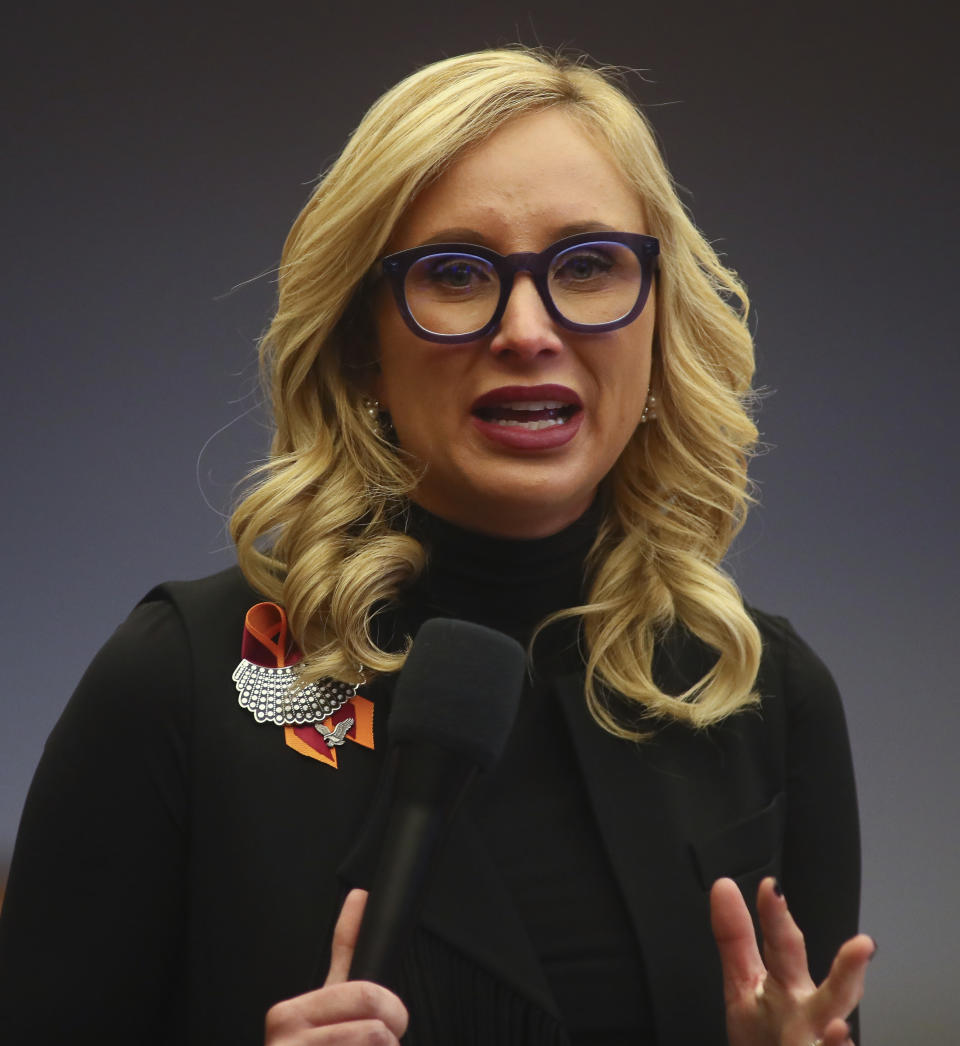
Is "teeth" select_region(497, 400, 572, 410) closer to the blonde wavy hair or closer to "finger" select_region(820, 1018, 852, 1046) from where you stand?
the blonde wavy hair

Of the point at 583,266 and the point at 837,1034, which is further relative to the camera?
the point at 583,266

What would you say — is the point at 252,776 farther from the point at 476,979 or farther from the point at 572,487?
the point at 572,487

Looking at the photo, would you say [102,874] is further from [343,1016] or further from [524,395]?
[524,395]

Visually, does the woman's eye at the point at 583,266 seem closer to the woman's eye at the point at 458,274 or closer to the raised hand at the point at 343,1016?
the woman's eye at the point at 458,274

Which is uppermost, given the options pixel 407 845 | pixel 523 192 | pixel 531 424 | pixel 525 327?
pixel 523 192

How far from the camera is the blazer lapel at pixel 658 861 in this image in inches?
62.1

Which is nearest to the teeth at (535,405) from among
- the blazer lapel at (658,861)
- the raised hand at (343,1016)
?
the blazer lapel at (658,861)

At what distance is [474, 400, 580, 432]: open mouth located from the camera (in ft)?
5.35

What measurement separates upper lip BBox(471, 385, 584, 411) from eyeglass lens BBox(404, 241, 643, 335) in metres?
0.07

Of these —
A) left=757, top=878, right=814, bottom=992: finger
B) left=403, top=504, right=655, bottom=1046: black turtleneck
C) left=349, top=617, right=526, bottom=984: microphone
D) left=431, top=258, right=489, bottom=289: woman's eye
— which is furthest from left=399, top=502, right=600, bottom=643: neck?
left=757, top=878, right=814, bottom=992: finger

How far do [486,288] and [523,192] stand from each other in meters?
0.10

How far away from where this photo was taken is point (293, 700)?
5.37 ft

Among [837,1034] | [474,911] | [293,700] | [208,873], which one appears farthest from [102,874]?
[837,1034]

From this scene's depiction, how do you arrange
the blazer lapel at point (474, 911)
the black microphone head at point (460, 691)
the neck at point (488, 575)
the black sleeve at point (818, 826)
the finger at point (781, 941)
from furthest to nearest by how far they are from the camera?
the black sleeve at point (818, 826) < the neck at point (488, 575) < the blazer lapel at point (474, 911) < the finger at point (781, 941) < the black microphone head at point (460, 691)
